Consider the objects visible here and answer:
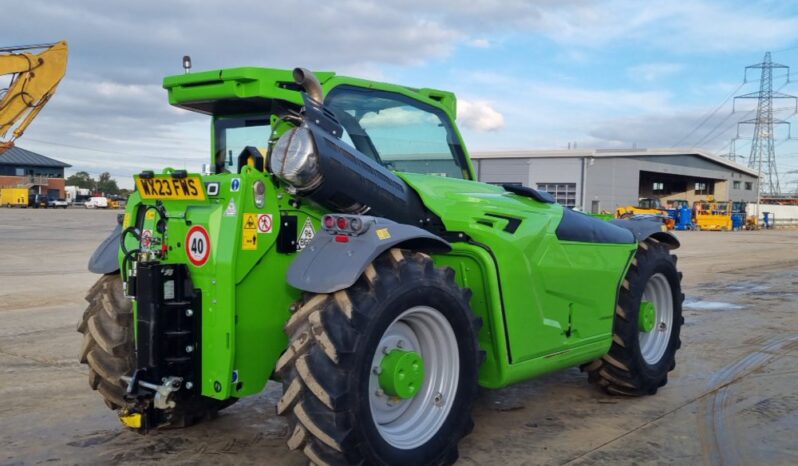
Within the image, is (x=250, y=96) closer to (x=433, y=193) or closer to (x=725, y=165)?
(x=433, y=193)

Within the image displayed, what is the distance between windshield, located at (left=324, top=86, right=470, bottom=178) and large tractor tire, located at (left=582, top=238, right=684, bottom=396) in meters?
1.64

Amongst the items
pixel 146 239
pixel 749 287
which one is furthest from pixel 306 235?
pixel 749 287

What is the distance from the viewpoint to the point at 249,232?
11.4 feet

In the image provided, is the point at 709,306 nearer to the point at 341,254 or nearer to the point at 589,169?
the point at 341,254

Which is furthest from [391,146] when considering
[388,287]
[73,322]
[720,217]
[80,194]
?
[80,194]

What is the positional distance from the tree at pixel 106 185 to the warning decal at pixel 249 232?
104633 mm

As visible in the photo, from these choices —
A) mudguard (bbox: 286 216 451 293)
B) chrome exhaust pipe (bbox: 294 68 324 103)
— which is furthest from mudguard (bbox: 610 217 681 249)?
chrome exhaust pipe (bbox: 294 68 324 103)

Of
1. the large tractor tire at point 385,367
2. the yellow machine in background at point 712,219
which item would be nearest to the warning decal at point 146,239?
the large tractor tire at point 385,367

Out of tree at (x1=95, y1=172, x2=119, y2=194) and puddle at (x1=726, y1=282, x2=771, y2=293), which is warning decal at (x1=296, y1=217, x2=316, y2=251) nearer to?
puddle at (x1=726, y1=282, x2=771, y2=293)

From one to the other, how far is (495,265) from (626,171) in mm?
47328

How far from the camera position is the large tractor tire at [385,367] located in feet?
10.3

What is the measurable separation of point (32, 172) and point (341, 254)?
311 ft

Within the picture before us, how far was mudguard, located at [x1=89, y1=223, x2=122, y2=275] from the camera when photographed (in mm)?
4207

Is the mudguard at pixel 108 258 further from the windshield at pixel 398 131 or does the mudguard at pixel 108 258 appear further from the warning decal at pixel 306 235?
the windshield at pixel 398 131
